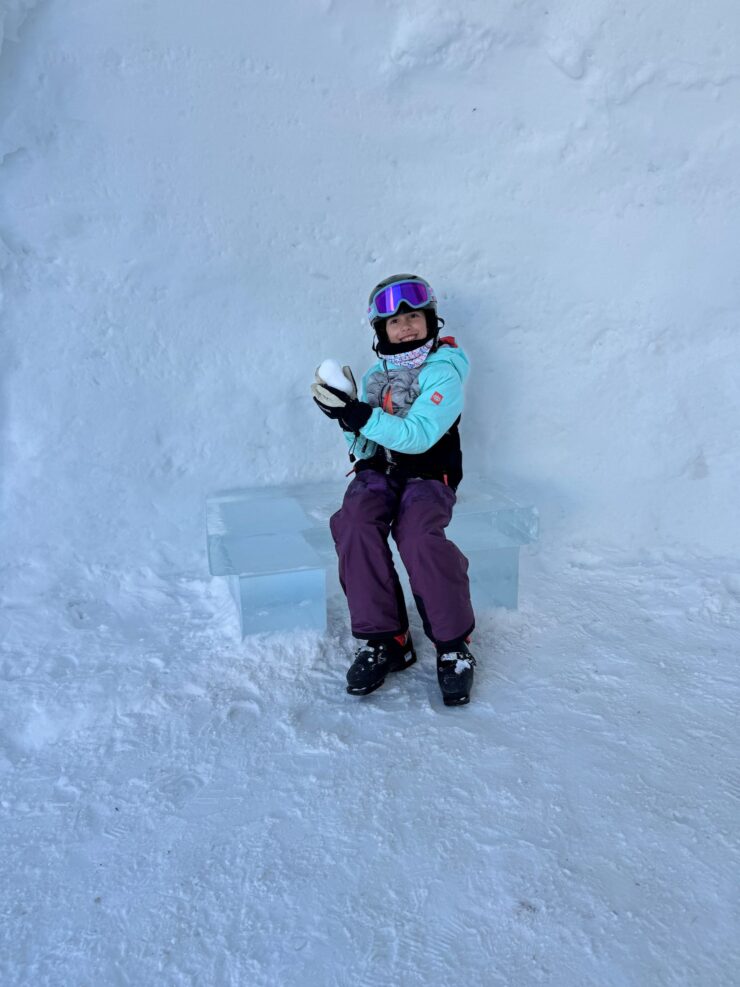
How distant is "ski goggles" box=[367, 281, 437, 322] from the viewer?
2076 millimetres

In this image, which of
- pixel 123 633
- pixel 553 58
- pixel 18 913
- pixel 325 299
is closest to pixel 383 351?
pixel 325 299

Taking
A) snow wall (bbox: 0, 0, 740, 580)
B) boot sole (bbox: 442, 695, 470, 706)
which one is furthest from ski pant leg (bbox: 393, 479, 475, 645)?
snow wall (bbox: 0, 0, 740, 580)

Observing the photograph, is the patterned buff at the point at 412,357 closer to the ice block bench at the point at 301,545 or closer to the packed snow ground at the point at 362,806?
the ice block bench at the point at 301,545

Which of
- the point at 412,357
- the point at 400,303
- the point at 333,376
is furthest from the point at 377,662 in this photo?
the point at 400,303

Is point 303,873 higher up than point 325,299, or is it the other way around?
point 325,299

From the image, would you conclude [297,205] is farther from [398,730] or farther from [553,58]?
[398,730]

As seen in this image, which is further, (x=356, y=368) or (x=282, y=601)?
(x=356, y=368)

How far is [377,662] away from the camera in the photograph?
187 centimetres

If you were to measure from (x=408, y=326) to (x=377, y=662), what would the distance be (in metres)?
0.94

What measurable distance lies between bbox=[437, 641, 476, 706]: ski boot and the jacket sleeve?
54 cm

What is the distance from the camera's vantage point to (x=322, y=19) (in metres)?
2.45

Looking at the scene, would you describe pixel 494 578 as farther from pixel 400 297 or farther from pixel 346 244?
pixel 346 244

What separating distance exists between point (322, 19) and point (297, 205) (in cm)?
60

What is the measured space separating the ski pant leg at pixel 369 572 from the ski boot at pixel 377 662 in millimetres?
33
